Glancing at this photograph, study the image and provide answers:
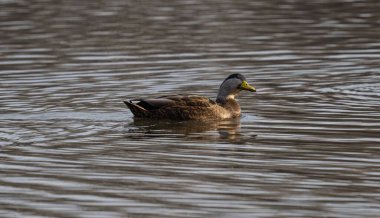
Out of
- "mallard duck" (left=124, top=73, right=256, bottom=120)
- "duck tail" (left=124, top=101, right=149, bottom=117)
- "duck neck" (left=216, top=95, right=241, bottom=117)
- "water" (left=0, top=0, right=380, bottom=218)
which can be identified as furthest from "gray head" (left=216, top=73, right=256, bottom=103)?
"duck tail" (left=124, top=101, right=149, bottom=117)

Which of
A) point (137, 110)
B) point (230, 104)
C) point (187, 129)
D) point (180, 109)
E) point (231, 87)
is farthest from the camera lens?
point (231, 87)

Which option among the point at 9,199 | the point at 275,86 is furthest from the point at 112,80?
the point at 9,199

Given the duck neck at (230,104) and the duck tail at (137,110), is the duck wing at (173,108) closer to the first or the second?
the duck tail at (137,110)

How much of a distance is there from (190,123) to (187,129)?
58 centimetres

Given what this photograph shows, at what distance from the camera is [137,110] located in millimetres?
16359

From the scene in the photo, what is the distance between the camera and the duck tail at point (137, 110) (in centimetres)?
1620

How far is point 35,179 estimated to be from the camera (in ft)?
38.7

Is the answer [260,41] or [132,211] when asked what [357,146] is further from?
[260,41]

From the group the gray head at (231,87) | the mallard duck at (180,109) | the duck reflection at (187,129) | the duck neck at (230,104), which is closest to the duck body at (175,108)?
the mallard duck at (180,109)

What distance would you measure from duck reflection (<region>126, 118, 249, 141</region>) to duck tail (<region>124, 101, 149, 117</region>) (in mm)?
93

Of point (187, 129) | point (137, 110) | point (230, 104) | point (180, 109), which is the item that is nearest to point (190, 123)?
point (180, 109)

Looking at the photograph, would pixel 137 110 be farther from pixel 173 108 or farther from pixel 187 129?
pixel 187 129

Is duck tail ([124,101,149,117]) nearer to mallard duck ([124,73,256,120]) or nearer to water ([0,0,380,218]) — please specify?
mallard duck ([124,73,256,120])

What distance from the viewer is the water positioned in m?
10.9
